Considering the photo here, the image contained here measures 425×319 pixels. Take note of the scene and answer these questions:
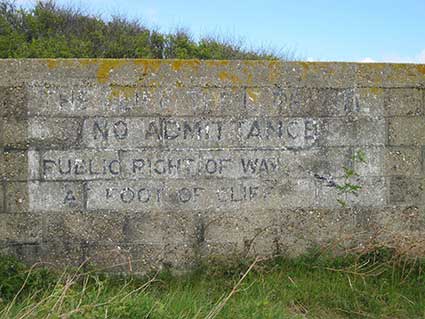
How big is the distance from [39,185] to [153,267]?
1.15m

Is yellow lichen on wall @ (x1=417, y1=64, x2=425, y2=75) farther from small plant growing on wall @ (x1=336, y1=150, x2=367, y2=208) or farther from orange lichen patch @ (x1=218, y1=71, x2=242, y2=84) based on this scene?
orange lichen patch @ (x1=218, y1=71, x2=242, y2=84)

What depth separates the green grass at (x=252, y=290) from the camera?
373 centimetres

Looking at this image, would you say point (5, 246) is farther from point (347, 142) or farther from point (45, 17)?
point (45, 17)

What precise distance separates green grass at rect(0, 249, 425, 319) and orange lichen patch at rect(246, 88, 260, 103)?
135 cm

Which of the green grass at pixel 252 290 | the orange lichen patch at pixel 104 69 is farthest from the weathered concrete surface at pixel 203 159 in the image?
the green grass at pixel 252 290

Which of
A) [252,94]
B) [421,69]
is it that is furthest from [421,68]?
[252,94]

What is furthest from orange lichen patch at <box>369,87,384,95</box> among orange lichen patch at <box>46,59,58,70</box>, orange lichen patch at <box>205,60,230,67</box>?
orange lichen patch at <box>46,59,58,70</box>

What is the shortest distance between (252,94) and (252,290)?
1601mm

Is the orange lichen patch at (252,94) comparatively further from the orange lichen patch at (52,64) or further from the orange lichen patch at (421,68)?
the orange lichen patch at (52,64)

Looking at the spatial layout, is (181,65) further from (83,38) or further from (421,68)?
(83,38)

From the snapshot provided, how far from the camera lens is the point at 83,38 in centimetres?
1194

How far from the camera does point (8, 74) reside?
4.68 meters

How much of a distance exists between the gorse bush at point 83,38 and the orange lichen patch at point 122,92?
587cm

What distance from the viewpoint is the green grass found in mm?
3727
